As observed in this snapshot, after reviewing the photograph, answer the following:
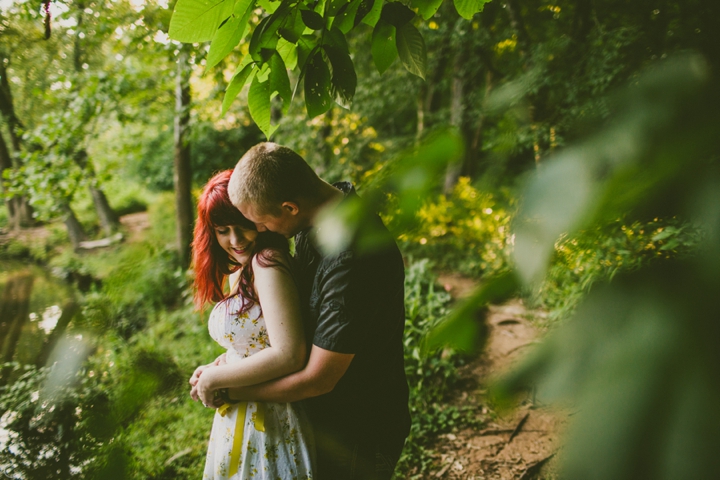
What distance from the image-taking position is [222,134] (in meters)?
14.2

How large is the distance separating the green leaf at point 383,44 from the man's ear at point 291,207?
0.56 metres

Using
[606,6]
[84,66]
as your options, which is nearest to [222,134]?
[84,66]

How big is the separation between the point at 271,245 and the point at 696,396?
1431mm

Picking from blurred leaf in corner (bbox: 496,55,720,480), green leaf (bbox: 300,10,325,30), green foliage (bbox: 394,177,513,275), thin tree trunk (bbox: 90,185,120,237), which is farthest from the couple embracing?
thin tree trunk (bbox: 90,185,120,237)

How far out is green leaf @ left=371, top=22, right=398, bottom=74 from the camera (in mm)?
918

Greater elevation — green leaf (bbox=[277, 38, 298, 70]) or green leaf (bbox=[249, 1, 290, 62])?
green leaf (bbox=[277, 38, 298, 70])

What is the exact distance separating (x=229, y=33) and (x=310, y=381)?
110 cm

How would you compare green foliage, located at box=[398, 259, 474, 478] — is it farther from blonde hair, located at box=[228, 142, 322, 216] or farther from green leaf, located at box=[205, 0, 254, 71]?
green leaf, located at box=[205, 0, 254, 71]

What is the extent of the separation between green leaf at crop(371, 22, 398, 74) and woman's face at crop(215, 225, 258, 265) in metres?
0.93

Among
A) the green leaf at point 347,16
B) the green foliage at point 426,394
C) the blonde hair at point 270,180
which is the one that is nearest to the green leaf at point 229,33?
the green leaf at point 347,16

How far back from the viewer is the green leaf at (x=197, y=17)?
77cm

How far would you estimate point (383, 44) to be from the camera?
0.94 meters

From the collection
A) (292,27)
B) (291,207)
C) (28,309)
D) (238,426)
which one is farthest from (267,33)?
Answer: (28,309)

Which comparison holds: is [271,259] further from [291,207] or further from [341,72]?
[341,72]
